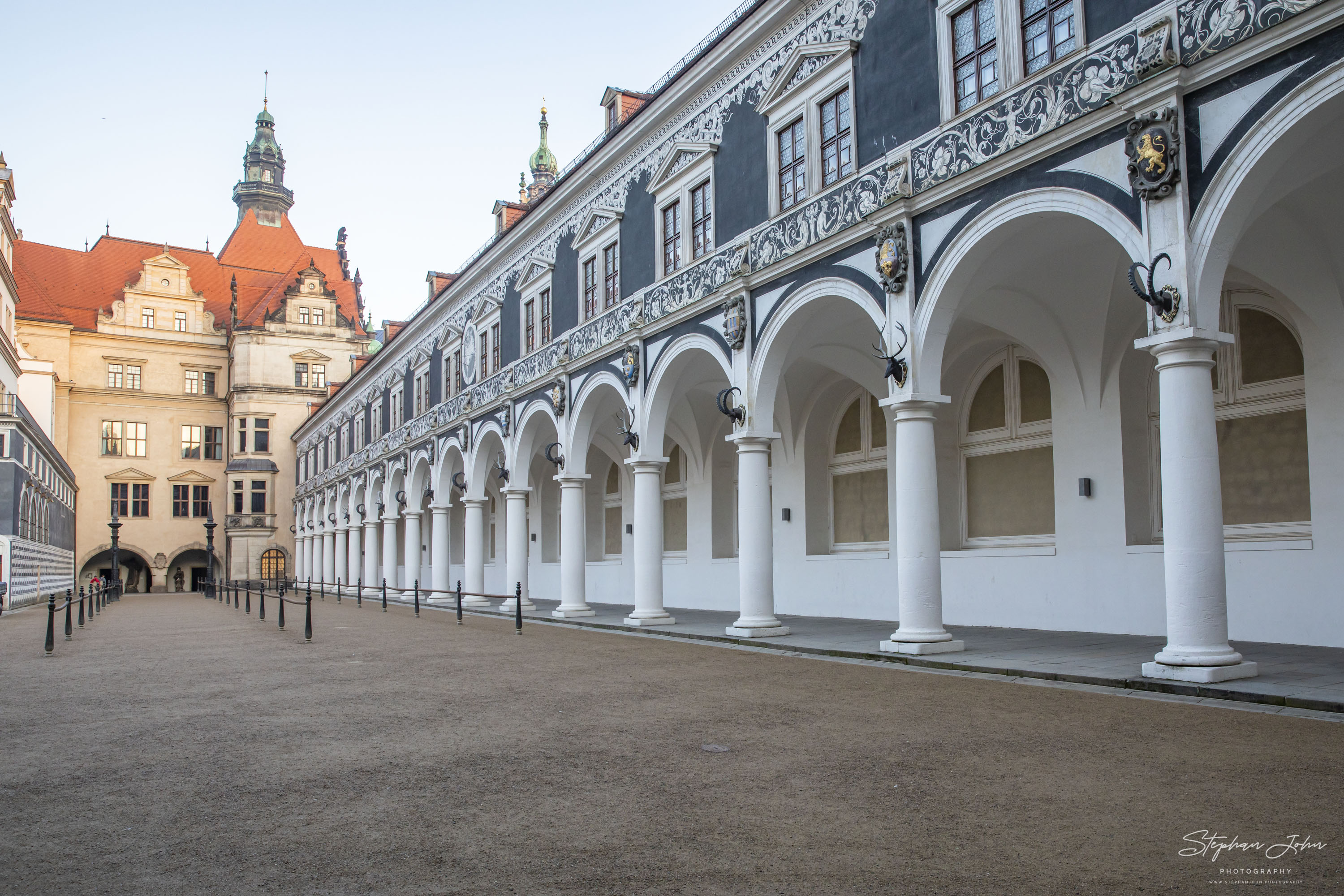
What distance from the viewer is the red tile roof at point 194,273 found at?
61.6m

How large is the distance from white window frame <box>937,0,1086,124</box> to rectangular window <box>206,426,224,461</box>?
59245mm

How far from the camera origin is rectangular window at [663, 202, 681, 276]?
1969 cm

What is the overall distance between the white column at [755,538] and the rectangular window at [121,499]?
53852 millimetres

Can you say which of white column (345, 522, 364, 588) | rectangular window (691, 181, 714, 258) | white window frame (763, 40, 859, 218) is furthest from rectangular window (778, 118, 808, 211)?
white column (345, 522, 364, 588)

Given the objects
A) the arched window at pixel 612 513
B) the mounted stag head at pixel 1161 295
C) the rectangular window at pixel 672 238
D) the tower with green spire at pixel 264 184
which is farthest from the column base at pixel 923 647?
the tower with green spire at pixel 264 184

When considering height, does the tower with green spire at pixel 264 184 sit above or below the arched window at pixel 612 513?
above

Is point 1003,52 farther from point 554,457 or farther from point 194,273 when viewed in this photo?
point 194,273

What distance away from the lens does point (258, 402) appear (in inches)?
2403

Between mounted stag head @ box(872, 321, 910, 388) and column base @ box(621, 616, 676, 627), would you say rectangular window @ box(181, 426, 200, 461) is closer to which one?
column base @ box(621, 616, 676, 627)

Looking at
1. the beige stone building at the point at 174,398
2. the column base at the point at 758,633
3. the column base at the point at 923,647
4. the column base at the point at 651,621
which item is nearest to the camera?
the column base at the point at 923,647

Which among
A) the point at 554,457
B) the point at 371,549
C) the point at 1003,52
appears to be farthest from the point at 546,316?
the point at 371,549

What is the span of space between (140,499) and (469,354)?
38.3m

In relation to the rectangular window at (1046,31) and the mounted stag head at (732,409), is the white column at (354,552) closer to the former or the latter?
the mounted stag head at (732,409)

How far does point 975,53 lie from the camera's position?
12758 millimetres
